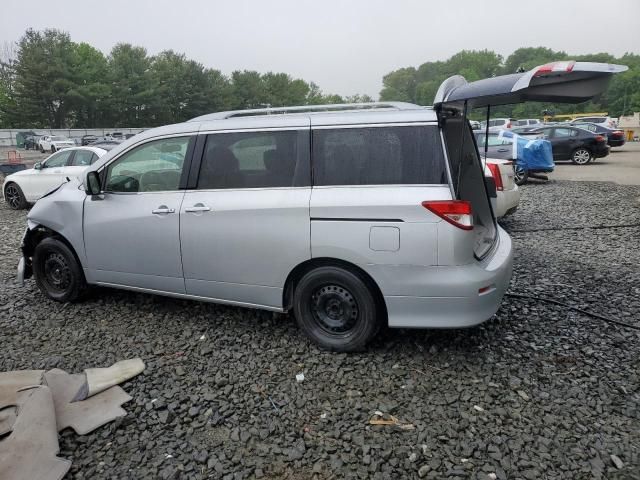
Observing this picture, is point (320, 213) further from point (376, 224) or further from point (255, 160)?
point (255, 160)

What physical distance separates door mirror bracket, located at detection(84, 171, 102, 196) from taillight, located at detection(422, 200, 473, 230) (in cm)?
297

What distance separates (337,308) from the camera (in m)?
3.44

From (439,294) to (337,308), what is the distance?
79 centimetres

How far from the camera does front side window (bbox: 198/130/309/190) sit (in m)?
3.45

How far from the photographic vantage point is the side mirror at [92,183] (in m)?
4.06

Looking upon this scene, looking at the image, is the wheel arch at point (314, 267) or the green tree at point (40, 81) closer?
the wheel arch at point (314, 267)

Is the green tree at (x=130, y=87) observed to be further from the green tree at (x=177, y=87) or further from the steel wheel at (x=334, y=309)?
the steel wheel at (x=334, y=309)

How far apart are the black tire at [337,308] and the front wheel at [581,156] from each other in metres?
18.2

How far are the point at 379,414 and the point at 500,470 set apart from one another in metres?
0.74

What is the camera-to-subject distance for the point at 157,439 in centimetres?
263

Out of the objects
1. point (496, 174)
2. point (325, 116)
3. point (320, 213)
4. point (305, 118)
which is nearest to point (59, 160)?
point (305, 118)

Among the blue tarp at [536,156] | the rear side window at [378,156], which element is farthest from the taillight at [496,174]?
the blue tarp at [536,156]

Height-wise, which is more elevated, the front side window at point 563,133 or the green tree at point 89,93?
the green tree at point 89,93

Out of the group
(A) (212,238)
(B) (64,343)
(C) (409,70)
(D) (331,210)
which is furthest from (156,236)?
(C) (409,70)
